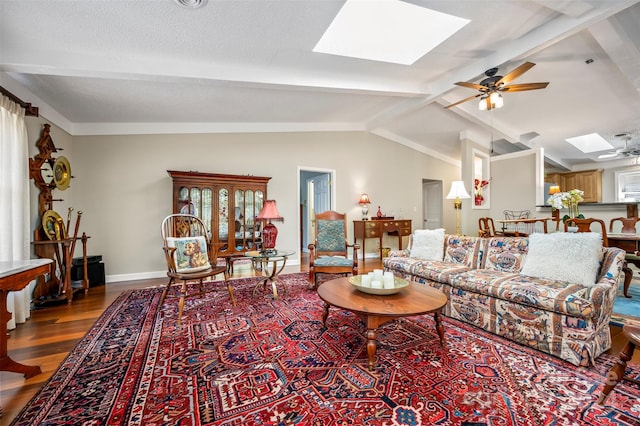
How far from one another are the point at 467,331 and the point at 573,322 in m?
0.73

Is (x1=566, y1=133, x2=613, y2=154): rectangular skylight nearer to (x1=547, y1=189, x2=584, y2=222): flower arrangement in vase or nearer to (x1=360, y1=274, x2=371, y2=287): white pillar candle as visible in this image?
(x1=547, y1=189, x2=584, y2=222): flower arrangement in vase

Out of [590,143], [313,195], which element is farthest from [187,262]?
[590,143]

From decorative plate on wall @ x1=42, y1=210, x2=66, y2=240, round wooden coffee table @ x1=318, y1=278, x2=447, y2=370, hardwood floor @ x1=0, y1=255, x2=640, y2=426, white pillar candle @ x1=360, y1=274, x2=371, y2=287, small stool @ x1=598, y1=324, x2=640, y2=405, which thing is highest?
decorative plate on wall @ x1=42, y1=210, x2=66, y2=240

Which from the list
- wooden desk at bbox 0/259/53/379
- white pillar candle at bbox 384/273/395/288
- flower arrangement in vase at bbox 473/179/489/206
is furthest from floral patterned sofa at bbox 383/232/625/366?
flower arrangement in vase at bbox 473/179/489/206

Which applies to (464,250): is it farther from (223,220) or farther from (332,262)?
(223,220)

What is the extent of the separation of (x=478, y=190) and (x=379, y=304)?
219 inches

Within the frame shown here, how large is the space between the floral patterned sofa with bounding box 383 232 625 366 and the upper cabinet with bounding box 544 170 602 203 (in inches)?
270

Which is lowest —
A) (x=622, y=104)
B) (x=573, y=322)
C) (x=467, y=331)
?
(x=467, y=331)

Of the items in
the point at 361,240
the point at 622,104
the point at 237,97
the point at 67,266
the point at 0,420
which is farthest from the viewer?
the point at 361,240

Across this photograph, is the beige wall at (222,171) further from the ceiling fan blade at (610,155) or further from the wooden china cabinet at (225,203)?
the ceiling fan blade at (610,155)

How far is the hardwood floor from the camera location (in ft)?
5.40

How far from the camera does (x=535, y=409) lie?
1.44 metres

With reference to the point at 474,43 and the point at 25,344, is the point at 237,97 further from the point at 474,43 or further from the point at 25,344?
the point at 25,344

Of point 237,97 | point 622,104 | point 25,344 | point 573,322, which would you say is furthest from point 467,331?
point 622,104
